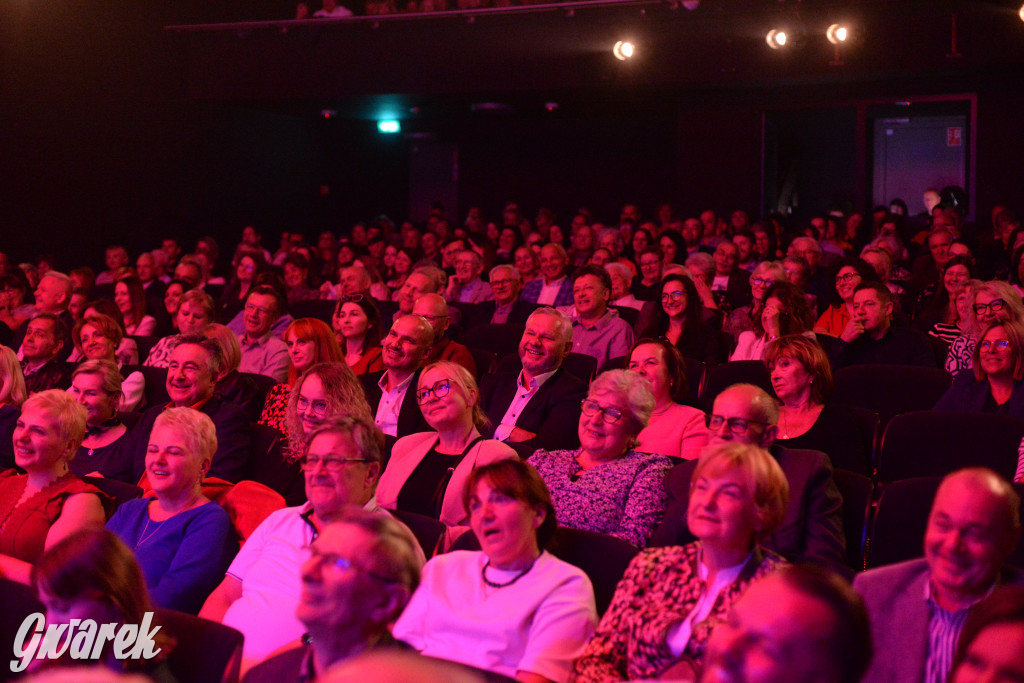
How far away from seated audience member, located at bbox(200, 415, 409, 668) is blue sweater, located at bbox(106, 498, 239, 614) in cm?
7

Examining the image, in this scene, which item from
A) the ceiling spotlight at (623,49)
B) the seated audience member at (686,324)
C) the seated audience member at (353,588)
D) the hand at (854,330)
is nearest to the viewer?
the seated audience member at (353,588)

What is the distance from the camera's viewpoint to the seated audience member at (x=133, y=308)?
6391 mm

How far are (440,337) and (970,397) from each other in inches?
91.6

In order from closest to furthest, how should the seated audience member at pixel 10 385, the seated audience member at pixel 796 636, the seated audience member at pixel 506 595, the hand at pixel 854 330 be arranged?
the seated audience member at pixel 796 636, the seated audience member at pixel 506 595, the seated audience member at pixel 10 385, the hand at pixel 854 330

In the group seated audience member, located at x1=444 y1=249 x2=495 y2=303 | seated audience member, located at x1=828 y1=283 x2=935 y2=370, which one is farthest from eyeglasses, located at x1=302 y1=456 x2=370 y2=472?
seated audience member, located at x1=444 y1=249 x2=495 y2=303

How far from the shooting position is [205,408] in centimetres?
375

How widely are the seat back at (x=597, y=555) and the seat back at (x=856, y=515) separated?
71cm

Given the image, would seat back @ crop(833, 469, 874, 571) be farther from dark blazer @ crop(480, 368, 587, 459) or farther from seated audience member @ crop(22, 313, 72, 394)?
seated audience member @ crop(22, 313, 72, 394)

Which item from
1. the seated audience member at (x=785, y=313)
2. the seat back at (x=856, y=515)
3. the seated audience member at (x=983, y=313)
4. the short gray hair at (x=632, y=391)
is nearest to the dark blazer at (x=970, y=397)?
the seated audience member at (x=983, y=313)

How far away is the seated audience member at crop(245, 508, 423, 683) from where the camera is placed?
1.67 metres

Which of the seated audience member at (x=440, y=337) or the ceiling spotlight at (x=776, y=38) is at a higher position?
the ceiling spotlight at (x=776, y=38)

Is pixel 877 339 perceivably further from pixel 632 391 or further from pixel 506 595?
pixel 506 595

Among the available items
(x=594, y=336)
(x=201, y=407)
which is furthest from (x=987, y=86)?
(x=201, y=407)

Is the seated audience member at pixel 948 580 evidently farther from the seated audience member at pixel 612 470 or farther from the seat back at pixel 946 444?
the seat back at pixel 946 444
